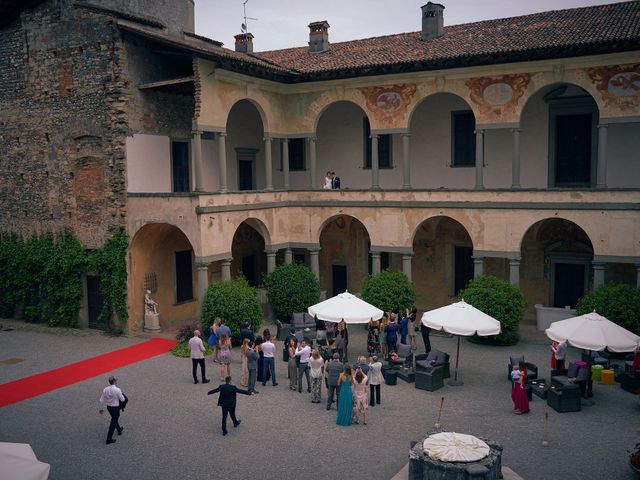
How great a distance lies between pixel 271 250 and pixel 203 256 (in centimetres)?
414

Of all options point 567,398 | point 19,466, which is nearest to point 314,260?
point 567,398

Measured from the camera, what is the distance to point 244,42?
2972 centimetres

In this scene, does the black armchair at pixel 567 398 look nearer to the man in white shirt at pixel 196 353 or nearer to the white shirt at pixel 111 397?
the man in white shirt at pixel 196 353

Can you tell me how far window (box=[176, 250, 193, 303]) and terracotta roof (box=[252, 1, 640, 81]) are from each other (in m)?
8.62

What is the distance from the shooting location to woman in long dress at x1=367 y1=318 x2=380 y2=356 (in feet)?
61.8

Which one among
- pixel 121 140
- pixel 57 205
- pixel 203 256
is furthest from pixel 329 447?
pixel 57 205

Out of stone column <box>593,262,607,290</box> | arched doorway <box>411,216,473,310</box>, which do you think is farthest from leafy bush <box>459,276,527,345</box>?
arched doorway <box>411,216,473,310</box>

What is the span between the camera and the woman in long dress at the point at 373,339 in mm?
18844

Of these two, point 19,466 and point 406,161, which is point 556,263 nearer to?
point 406,161

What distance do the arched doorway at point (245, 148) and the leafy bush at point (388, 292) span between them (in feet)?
26.4

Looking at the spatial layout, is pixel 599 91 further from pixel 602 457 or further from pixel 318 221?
pixel 602 457

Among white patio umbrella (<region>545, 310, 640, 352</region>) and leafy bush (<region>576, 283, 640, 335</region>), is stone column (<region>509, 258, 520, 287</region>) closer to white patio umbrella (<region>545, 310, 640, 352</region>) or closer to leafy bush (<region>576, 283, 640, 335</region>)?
leafy bush (<region>576, 283, 640, 335</region>)

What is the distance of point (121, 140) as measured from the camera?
71.3ft

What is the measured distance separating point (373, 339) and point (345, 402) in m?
5.33
